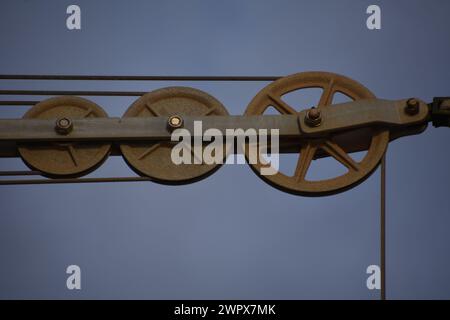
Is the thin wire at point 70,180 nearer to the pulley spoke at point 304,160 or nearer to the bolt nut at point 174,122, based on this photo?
the bolt nut at point 174,122

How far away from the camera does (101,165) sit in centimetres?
1022

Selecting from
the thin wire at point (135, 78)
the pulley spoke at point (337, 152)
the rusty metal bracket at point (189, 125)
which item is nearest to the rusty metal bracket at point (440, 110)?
the rusty metal bracket at point (189, 125)

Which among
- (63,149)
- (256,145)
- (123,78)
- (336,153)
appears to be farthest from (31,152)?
(336,153)

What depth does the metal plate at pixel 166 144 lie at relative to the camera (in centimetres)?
1011

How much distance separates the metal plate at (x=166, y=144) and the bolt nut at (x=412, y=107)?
1774 millimetres

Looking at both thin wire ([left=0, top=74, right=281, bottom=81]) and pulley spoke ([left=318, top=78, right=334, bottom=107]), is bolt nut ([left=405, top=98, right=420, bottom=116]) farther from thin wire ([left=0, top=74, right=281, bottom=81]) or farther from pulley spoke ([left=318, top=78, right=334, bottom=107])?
thin wire ([left=0, top=74, right=281, bottom=81])

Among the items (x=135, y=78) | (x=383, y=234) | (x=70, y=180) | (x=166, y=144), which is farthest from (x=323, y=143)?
(x=70, y=180)

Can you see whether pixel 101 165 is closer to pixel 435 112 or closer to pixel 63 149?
pixel 63 149

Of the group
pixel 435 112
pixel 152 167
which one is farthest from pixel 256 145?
pixel 435 112

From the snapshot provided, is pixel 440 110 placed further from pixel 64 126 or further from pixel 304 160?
pixel 64 126

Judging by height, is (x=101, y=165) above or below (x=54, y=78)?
below

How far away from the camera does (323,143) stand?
1033 centimetres

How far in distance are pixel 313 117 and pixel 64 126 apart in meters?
2.37

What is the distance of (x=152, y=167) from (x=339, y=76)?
2078 mm
